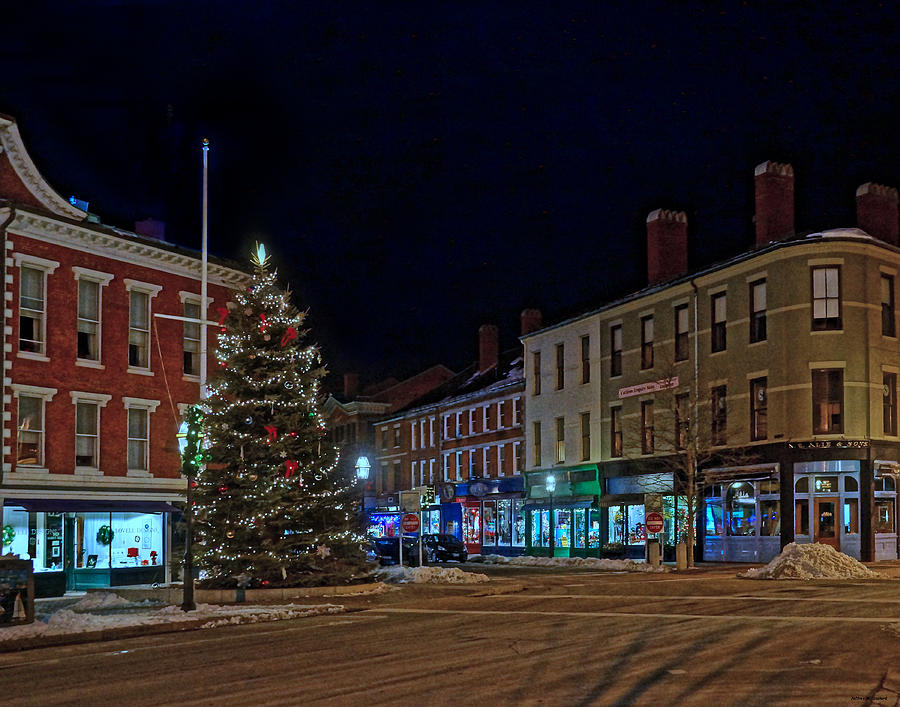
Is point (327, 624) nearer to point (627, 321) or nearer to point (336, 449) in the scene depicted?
point (336, 449)

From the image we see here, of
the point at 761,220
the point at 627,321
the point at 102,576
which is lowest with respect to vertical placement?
the point at 102,576

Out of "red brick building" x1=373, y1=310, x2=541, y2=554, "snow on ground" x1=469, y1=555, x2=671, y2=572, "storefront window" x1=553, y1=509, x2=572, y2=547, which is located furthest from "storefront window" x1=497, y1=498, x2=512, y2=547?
"snow on ground" x1=469, y1=555, x2=671, y2=572

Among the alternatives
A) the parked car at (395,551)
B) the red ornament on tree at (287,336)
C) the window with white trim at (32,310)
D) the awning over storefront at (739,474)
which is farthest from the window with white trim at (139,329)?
the awning over storefront at (739,474)

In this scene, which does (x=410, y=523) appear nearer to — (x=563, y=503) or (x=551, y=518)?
(x=551, y=518)

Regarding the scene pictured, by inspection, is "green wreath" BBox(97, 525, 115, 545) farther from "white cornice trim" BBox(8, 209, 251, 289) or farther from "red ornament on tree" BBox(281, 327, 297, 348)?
"red ornament on tree" BBox(281, 327, 297, 348)

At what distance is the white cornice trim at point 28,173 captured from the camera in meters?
32.2

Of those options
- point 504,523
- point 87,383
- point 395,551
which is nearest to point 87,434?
point 87,383

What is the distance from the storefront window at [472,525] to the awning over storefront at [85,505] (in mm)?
29895

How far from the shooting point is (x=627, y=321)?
49375 mm

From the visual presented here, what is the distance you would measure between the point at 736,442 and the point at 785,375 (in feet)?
11.6

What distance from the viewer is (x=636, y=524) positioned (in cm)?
4909

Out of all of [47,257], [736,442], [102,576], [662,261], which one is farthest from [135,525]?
[662,261]

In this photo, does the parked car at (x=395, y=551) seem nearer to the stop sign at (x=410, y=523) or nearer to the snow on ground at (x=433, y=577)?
the stop sign at (x=410, y=523)

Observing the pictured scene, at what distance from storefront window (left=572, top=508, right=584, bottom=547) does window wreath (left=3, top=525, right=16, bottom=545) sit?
2802 cm
